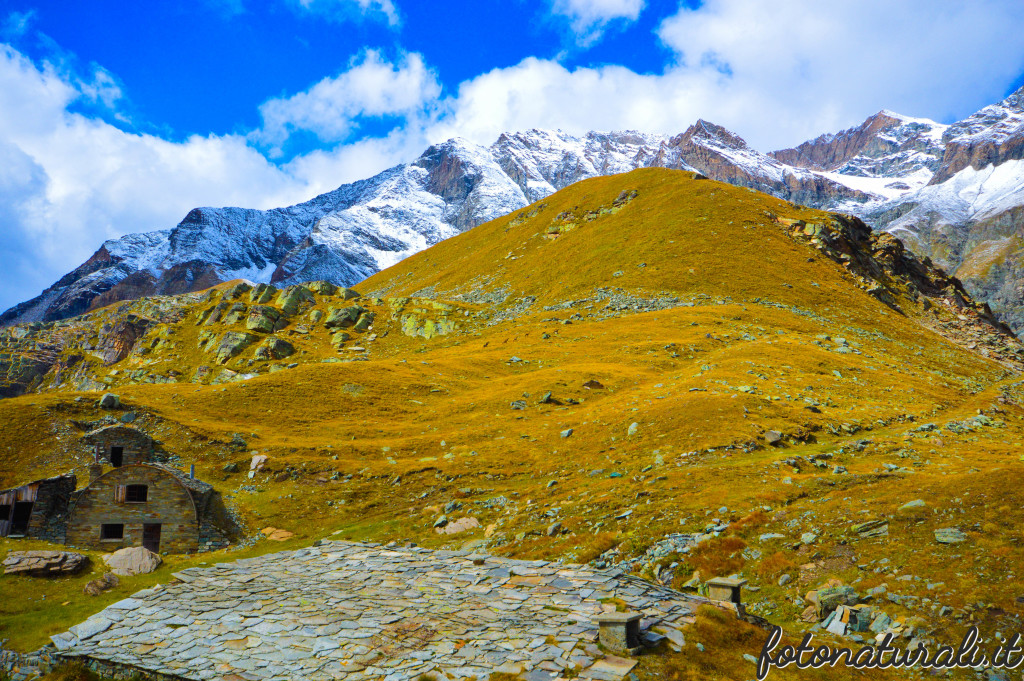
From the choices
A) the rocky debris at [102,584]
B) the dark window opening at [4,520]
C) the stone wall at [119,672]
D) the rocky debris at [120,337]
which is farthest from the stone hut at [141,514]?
the rocky debris at [120,337]

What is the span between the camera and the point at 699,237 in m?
128

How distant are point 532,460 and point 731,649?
28.9 metres

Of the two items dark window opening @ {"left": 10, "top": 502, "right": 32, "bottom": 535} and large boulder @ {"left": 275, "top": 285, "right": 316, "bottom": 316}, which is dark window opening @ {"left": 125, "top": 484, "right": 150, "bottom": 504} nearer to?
dark window opening @ {"left": 10, "top": 502, "right": 32, "bottom": 535}

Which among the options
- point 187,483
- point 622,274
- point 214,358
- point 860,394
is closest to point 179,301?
point 214,358

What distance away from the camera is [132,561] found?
27.5 m

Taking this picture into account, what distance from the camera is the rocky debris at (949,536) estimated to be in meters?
19.3

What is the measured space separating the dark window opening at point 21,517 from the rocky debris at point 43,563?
11287 millimetres

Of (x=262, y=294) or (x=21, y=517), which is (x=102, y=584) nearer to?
(x=21, y=517)

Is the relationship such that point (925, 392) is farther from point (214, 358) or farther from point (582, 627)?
point (214, 358)

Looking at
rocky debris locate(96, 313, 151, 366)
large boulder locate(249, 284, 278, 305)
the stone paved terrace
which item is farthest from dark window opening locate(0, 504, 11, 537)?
rocky debris locate(96, 313, 151, 366)

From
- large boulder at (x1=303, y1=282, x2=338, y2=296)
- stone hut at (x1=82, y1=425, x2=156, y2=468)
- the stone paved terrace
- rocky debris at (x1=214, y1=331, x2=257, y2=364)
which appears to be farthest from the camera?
large boulder at (x1=303, y1=282, x2=338, y2=296)

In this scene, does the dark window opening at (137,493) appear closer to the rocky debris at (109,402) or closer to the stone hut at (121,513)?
the stone hut at (121,513)

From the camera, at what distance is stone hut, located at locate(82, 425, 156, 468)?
45438 millimetres

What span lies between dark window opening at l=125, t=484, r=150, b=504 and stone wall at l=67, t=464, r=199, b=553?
0.17m
